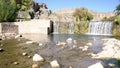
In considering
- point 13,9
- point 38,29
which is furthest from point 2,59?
point 13,9

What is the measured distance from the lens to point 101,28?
145 ft

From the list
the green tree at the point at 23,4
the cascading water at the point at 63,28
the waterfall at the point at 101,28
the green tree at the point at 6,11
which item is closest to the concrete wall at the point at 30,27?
the green tree at the point at 6,11

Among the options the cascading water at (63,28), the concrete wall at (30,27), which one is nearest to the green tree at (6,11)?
the concrete wall at (30,27)

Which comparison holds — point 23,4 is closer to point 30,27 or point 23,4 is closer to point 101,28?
point 30,27

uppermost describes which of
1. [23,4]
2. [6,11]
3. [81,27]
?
[23,4]

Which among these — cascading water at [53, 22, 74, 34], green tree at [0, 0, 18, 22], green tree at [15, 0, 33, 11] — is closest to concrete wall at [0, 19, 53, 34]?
green tree at [0, 0, 18, 22]

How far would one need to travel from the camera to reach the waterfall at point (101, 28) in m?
43.0

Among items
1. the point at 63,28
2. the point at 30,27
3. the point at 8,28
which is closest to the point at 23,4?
the point at 63,28

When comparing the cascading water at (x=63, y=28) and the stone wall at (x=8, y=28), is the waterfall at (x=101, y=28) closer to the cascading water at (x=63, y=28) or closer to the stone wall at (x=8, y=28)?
the cascading water at (x=63, y=28)

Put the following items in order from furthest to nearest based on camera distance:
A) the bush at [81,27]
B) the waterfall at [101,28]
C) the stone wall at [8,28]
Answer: the bush at [81,27]
the stone wall at [8,28]
the waterfall at [101,28]

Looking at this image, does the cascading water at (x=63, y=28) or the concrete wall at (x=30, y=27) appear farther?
the cascading water at (x=63, y=28)

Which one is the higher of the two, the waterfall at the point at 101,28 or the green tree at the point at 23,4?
the green tree at the point at 23,4

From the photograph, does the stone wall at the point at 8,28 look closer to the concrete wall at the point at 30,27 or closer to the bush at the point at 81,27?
the concrete wall at the point at 30,27

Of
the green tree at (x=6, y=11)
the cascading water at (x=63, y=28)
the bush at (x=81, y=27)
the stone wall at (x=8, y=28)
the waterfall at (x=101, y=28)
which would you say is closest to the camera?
the waterfall at (x=101, y=28)
